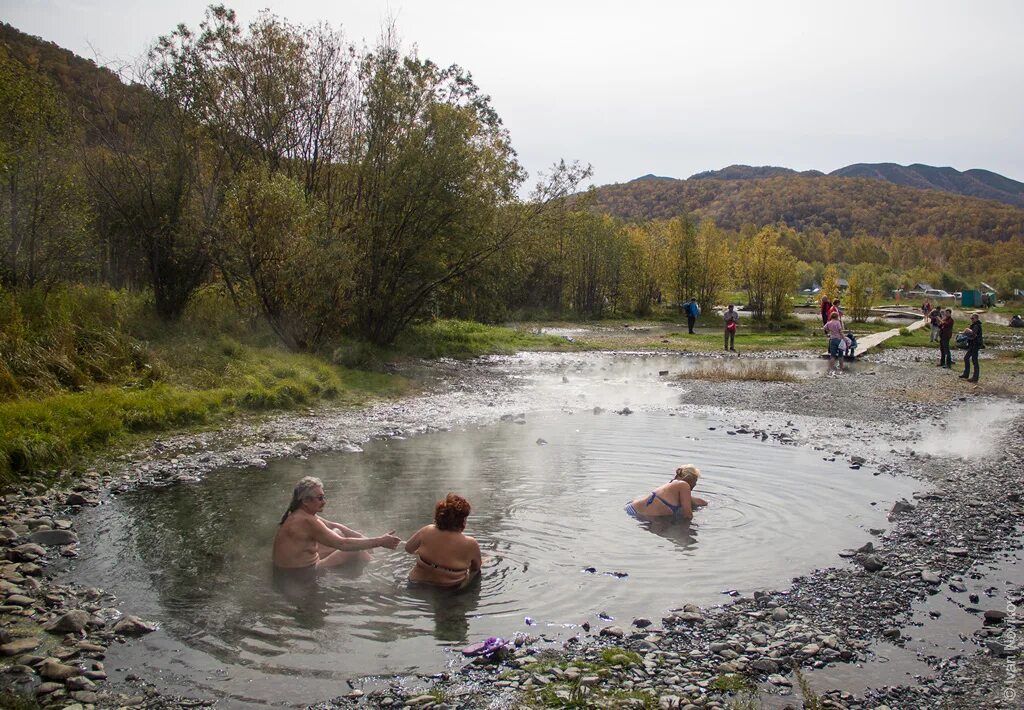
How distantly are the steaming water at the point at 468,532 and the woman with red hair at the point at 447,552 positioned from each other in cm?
22

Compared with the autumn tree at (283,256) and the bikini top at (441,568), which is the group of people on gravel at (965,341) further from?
the bikini top at (441,568)

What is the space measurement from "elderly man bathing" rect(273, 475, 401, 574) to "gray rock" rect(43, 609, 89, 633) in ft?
7.37

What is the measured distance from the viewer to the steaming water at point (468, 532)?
23.6 ft

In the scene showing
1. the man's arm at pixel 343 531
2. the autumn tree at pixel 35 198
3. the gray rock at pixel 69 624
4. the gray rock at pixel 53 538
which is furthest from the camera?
the autumn tree at pixel 35 198

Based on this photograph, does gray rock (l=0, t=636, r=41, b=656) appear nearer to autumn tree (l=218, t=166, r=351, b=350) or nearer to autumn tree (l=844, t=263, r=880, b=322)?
autumn tree (l=218, t=166, r=351, b=350)

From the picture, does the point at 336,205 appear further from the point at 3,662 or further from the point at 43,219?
the point at 3,662

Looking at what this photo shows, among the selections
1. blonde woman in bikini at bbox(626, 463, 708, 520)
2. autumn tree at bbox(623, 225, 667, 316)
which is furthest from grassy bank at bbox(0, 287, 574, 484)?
autumn tree at bbox(623, 225, 667, 316)

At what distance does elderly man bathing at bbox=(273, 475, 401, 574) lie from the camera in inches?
359

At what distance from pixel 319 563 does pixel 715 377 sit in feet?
71.5

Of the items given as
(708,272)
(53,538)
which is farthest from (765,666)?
(708,272)

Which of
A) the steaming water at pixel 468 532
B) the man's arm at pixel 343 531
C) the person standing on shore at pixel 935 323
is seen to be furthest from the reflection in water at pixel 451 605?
the person standing on shore at pixel 935 323

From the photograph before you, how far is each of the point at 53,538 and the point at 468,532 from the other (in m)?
5.13

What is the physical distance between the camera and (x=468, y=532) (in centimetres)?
1084

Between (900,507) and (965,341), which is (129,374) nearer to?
(900,507)
